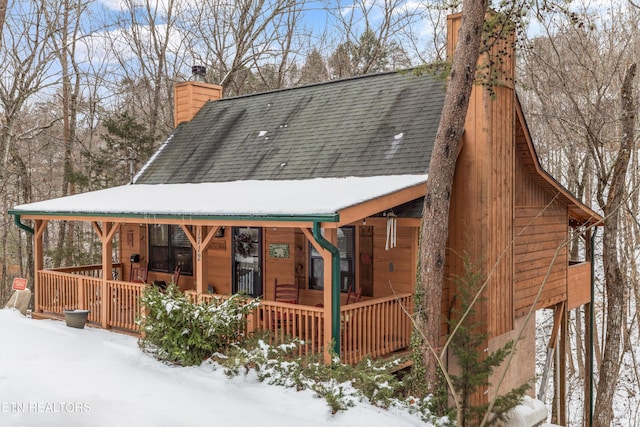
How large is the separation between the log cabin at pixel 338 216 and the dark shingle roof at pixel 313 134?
0.04 m

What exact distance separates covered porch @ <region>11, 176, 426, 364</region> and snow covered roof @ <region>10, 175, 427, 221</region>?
30 millimetres

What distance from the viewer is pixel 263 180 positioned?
11.3 metres

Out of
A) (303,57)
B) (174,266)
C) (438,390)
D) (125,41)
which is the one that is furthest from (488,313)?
(125,41)

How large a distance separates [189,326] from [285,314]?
1.72 meters

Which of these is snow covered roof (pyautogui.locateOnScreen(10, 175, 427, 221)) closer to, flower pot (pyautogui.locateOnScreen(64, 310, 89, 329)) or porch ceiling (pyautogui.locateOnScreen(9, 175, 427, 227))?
porch ceiling (pyautogui.locateOnScreen(9, 175, 427, 227))

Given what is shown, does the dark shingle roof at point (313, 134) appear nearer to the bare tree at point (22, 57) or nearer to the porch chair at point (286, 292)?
the porch chair at point (286, 292)

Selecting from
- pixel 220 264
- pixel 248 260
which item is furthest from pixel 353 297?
pixel 220 264

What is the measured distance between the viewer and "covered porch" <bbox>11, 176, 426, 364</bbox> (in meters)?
7.80

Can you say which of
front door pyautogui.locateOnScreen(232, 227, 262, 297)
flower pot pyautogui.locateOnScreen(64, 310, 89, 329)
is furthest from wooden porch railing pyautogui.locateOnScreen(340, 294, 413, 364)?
flower pot pyautogui.locateOnScreen(64, 310, 89, 329)

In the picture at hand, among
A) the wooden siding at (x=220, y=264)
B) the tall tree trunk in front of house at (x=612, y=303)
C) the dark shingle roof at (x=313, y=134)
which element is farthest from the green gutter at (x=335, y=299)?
the tall tree trunk in front of house at (x=612, y=303)

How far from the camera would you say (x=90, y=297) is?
11.0 meters

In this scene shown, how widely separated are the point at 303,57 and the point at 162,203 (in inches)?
678

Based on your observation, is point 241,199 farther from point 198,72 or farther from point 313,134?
point 198,72

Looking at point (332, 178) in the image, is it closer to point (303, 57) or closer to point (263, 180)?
point (263, 180)
